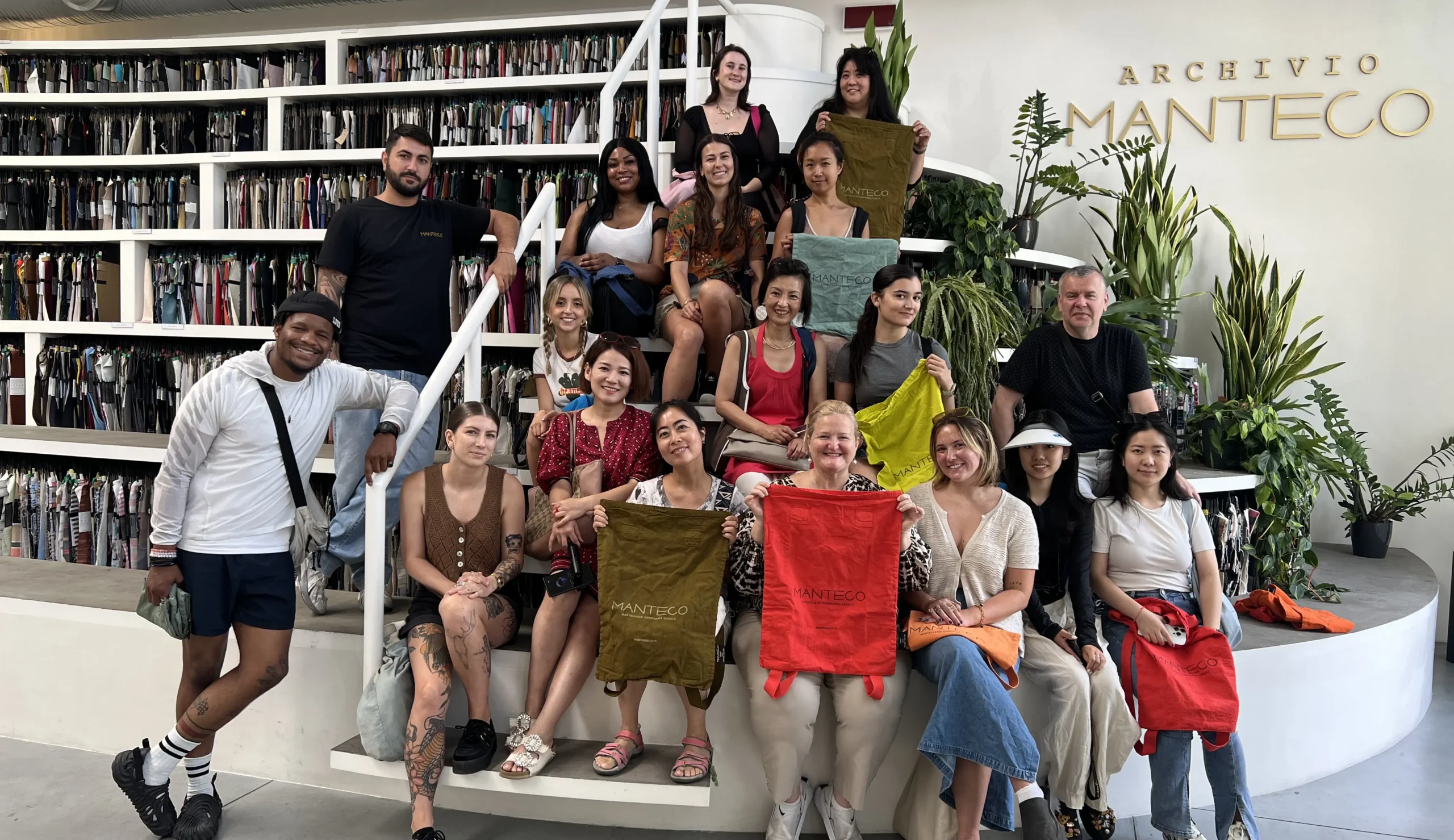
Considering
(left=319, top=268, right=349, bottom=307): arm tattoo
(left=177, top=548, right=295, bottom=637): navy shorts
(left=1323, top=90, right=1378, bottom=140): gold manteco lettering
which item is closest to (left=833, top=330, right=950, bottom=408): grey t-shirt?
(left=319, top=268, right=349, bottom=307): arm tattoo

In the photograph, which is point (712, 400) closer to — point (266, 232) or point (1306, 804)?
point (1306, 804)

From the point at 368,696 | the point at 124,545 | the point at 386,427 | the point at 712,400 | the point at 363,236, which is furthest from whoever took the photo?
the point at 124,545

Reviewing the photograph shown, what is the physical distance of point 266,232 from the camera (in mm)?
5160

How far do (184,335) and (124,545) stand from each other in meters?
1.24

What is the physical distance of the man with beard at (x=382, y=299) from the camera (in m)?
3.24

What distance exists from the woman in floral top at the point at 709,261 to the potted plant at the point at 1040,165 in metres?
2.02

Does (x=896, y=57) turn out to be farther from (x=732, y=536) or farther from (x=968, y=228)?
(x=732, y=536)

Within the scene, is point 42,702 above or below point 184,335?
below

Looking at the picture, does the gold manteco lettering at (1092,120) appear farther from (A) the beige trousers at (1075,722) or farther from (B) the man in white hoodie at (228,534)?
(B) the man in white hoodie at (228,534)

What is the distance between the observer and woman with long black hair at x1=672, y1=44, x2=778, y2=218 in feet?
13.8

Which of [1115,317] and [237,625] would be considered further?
[1115,317]

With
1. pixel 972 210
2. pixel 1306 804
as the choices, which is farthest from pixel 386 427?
pixel 1306 804

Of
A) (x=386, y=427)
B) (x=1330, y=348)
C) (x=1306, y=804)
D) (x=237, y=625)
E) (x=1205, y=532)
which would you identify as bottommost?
(x=1306, y=804)

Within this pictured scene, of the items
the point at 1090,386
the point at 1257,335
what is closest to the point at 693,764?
the point at 1090,386
